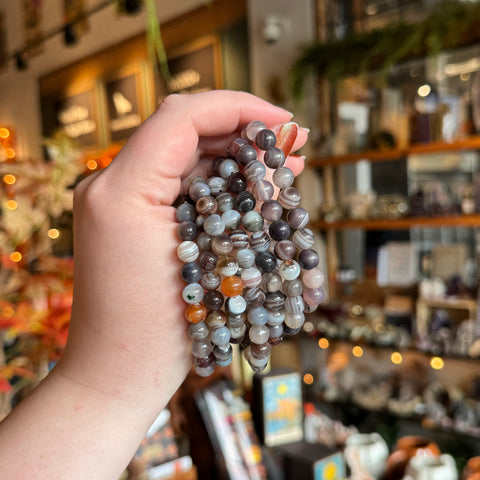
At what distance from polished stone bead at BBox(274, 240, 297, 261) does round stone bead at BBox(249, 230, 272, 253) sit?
14 mm

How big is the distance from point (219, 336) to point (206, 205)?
14cm

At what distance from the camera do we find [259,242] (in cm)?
59

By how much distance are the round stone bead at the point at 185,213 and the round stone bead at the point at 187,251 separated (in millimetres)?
31

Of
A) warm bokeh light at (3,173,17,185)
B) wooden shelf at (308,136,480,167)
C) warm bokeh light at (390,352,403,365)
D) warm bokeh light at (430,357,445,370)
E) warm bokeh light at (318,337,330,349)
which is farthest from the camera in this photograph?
warm bokeh light at (318,337,330,349)

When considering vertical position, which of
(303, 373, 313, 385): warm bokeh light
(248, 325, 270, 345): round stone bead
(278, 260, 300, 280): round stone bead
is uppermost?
(278, 260, 300, 280): round stone bead

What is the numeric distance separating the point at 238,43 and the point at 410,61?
4.18 ft

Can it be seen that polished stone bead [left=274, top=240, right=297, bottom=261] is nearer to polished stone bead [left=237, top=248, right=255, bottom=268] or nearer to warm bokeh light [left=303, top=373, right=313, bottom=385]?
polished stone bead [left=237, top=248, right=255, bottom=268]

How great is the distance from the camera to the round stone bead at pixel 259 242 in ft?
1.92

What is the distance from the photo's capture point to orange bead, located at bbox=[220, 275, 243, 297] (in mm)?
566

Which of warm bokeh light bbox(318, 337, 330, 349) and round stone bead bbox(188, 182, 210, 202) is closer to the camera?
round stone bead bbox(188, 182, 210, 202)

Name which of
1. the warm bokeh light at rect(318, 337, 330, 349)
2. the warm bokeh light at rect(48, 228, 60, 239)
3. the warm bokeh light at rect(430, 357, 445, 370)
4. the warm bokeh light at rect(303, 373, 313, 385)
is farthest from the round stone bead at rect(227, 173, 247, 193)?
A: the warm bokeh light at rect(303, 373, 313, 385)

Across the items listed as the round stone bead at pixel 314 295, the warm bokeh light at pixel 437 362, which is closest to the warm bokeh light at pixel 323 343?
the warm bokeh light at pixel 437 362

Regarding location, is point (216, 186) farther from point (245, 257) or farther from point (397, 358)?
point (397, 358)

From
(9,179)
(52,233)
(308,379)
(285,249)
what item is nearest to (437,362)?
(308,379)
